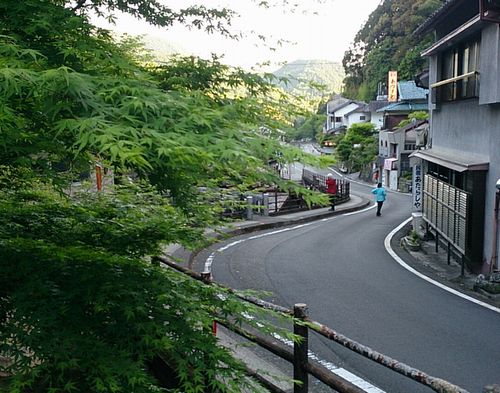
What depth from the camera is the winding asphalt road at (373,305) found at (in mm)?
7215

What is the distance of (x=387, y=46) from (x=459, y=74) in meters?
56.1

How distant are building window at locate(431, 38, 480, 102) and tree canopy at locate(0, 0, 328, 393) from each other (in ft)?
38.9

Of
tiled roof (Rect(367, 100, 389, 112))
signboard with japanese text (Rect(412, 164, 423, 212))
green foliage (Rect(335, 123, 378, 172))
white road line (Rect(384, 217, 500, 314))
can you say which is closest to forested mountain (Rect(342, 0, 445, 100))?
tiled roof (Rect(367, 100, 389, 112))

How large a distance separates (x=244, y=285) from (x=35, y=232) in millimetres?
7744

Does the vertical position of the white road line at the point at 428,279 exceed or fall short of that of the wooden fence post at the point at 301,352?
it falls short

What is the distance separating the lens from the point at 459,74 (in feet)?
52.7

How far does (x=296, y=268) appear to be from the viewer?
1384cm

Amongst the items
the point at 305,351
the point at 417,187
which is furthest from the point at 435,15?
→ the point at 305,351

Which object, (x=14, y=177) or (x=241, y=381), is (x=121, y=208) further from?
(x=241, y=381)

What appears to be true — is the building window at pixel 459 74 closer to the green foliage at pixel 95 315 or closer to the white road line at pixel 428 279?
the white road line at pixel 428 279

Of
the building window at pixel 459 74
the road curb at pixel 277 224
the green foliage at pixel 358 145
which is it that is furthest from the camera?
the green foliage at pixel 358 145

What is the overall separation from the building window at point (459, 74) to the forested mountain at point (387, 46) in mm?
42511

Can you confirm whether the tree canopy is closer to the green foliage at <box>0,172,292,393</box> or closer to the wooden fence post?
the green foliage at <box>0,172,292,393</box>

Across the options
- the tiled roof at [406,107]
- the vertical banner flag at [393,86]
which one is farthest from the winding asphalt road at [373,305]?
the vertical banner flag at [393,86]
